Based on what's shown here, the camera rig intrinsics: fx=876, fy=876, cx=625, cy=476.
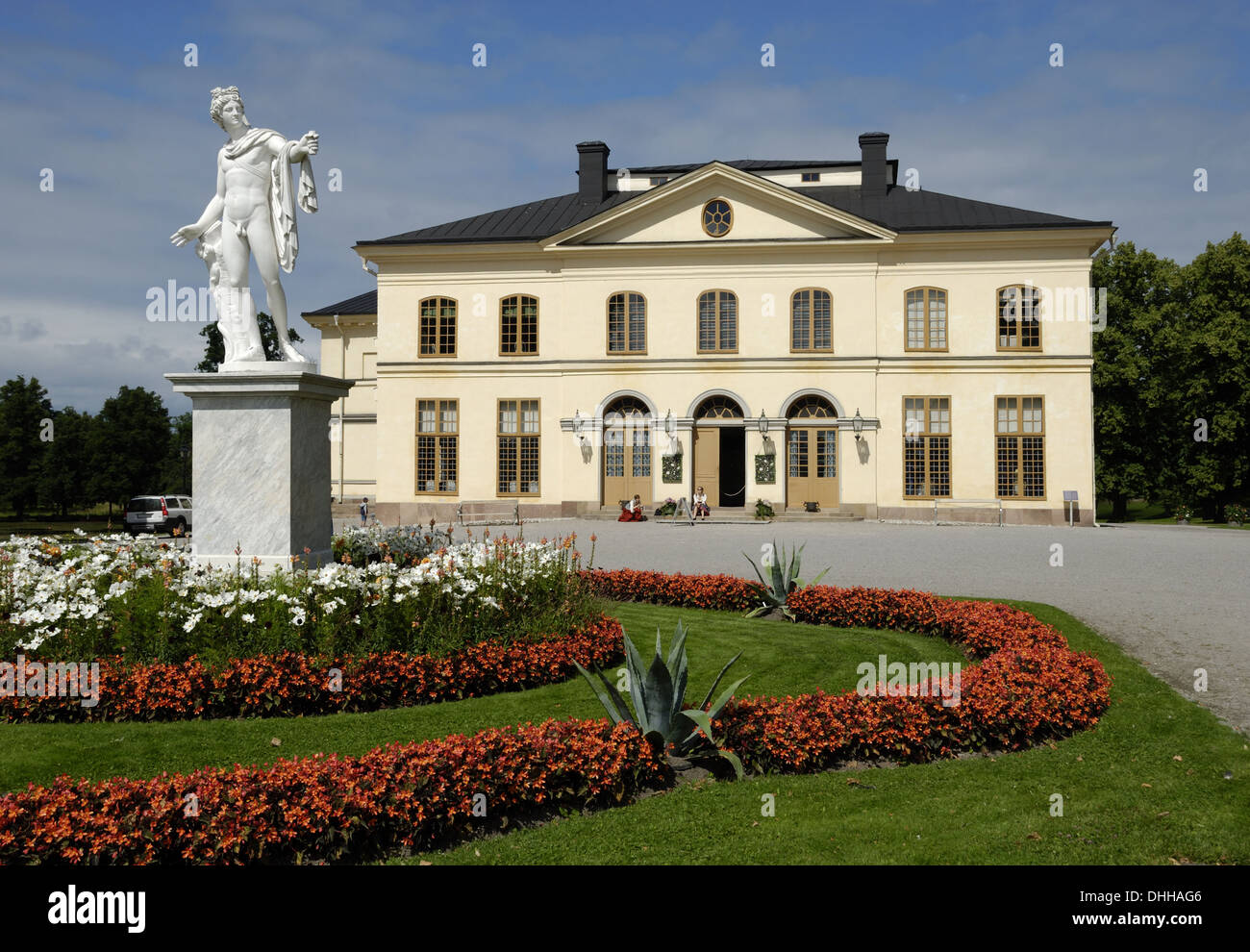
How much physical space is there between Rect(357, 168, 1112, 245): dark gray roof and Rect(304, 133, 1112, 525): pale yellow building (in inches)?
5.2

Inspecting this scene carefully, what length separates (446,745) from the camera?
5117 mm

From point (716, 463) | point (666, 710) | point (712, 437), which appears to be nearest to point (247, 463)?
point (666, 710)

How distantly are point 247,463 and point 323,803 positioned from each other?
5284 mm

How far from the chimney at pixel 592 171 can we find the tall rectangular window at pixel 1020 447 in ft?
60.3

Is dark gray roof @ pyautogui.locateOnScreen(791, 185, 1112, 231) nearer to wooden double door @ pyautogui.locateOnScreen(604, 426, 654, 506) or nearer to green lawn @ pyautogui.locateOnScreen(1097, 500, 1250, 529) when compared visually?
wooden double door @ pyautogui.locateOnScreen(604, 426, 654, 506)

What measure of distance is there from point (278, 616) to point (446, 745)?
2.93m

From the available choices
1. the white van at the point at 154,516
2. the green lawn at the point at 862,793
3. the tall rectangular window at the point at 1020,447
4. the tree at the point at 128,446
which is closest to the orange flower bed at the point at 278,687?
the green lawn at the point at 862,793

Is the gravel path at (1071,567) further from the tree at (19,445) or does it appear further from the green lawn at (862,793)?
the tree at (19,445)

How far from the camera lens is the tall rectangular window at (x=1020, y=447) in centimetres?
3216
